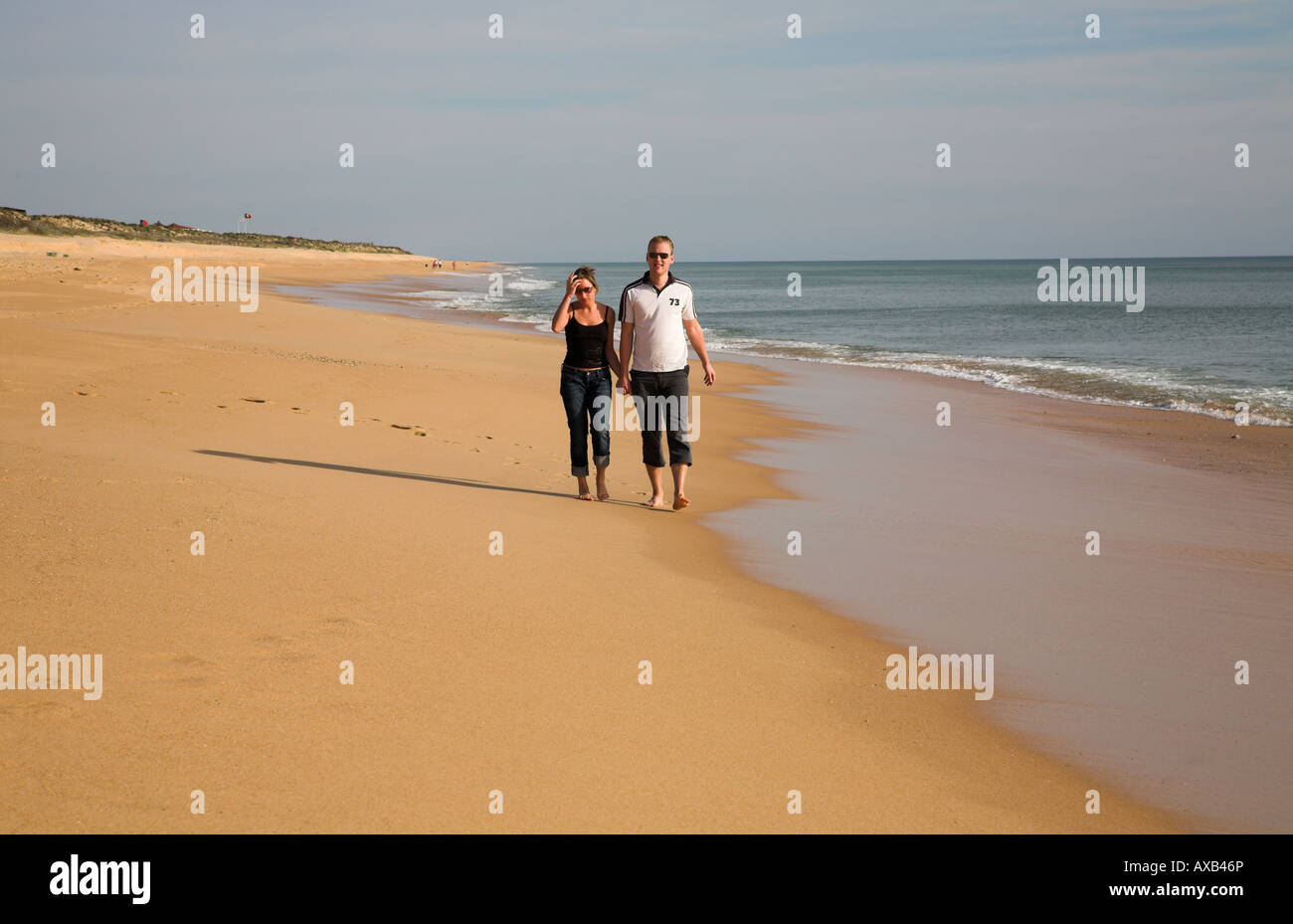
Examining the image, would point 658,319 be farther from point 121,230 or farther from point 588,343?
point 121,230

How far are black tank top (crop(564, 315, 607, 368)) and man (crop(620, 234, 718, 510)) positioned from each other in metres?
0.21

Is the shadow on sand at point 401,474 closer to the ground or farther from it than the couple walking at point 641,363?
closer to the ground

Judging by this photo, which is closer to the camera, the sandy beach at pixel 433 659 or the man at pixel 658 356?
the sandy beach at pixel 433 659

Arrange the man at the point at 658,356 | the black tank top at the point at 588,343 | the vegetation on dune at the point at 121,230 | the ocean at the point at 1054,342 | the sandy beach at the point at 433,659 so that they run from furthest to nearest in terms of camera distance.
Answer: the vegetation on dune at the point at 121,230
the ocean at the point at 1054,342
the black tank top at the point at 588,343
the man at the point at 658,356
the sandy beach at the point at 433,659

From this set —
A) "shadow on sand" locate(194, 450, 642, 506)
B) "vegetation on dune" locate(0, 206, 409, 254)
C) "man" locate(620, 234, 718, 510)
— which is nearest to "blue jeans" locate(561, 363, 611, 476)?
"man" locate(620, 234, 718, 510)

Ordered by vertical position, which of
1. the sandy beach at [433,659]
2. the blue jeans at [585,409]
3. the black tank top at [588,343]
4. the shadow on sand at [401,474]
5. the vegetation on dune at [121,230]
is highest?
the vegetation on dune at [121,230]

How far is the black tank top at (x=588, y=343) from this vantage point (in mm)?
7840

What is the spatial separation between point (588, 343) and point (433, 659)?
4.09 m

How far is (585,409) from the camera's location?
26.1ft

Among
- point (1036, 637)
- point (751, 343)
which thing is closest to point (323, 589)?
point (1036, 637)

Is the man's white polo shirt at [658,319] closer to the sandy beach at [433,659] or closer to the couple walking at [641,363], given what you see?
the couple walking at [641,363]

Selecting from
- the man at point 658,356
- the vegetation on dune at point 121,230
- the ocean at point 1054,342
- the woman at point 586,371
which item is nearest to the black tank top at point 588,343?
the woman at point 586,371
